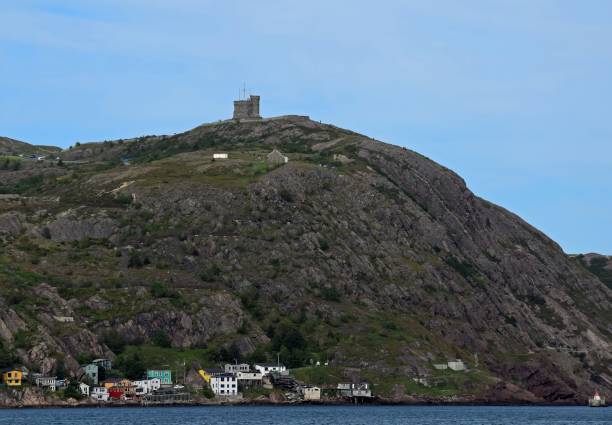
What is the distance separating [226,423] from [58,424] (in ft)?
74.4

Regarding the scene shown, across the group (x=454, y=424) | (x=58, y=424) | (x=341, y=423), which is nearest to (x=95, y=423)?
(x=58, y=424)

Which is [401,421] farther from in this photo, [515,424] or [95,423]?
[95,423]

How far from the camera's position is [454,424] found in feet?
641

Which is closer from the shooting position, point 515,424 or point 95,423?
point 95,423

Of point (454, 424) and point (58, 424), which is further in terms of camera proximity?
point (454, 424)

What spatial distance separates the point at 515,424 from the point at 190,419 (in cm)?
4777

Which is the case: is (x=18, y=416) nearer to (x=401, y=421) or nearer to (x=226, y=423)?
(x=226, y=423)

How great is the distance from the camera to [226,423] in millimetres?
185375

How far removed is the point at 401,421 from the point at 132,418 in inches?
1556

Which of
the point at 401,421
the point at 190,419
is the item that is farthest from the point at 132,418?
the point at 401,421

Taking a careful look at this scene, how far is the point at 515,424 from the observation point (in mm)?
199125

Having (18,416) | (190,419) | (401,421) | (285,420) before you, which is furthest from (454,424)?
(18,416)

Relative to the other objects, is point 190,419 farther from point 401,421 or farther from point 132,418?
point 401,421

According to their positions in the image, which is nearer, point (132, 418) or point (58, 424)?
point (58, 424)
